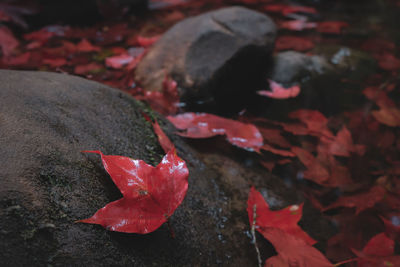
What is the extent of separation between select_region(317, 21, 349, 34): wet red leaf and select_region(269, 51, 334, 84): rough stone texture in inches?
38.4

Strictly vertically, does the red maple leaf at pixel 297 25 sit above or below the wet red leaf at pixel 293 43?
above

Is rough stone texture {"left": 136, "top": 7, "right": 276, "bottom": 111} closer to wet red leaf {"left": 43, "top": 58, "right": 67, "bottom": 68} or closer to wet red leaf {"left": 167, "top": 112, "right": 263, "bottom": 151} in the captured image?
wet red leaf {"left": 167, "top": 112, "right": 263, "bottom": 151}

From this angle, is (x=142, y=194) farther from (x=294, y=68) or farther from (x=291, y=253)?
(x=294, y=68)

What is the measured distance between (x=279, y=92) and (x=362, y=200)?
3.40ft

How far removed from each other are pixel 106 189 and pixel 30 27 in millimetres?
2732

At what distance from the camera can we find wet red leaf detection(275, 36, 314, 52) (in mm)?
2775

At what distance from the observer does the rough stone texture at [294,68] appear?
228 centimetres

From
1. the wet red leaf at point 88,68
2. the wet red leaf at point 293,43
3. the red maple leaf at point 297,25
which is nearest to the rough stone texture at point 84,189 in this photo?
the wet red leaf at point 88,68

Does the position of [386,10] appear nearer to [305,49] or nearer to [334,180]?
[305,49]

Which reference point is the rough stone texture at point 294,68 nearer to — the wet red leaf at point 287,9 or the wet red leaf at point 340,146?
the wet red leaf at point 340,146

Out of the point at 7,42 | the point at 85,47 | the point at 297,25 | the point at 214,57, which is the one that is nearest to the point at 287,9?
the point at 297,25

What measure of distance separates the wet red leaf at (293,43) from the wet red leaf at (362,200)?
5.85 ft

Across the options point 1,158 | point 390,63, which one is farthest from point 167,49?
point 390,63

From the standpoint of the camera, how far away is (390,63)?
250 centimetres
